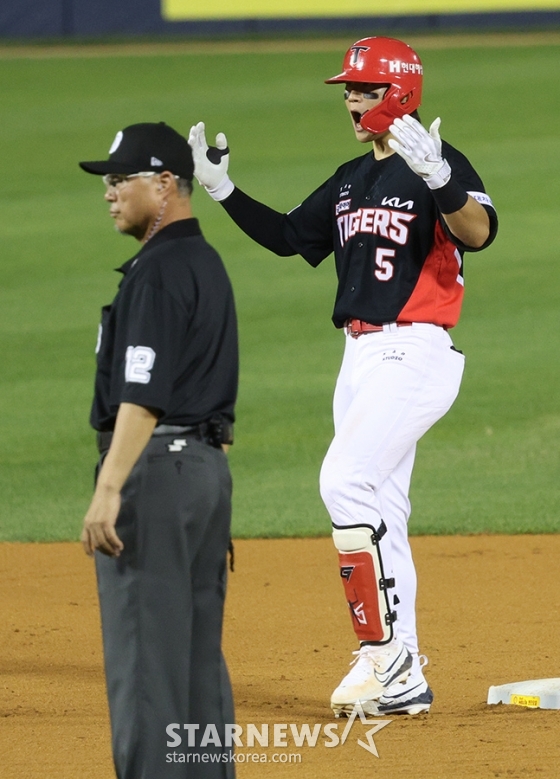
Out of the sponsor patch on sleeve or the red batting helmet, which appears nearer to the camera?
the sponsor patch on sleeve

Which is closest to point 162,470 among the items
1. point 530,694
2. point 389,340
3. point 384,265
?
point 389,340

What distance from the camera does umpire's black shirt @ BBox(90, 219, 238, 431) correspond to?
379 cm

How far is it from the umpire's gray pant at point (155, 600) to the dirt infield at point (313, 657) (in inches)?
34.1

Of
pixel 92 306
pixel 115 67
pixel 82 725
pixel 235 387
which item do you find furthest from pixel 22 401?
pixel 115 67

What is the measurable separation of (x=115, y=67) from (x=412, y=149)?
2474 centimetres

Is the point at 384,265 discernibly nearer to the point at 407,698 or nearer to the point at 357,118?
the point at 357,118

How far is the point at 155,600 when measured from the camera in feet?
12.6

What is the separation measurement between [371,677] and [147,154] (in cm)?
223

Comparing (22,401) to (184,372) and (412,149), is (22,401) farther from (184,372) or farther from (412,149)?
(184,372)

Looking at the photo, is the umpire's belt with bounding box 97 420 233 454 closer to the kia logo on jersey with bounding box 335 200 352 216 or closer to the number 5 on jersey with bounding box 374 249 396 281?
the number 5 on jersey with bounding box 374 249 396 281

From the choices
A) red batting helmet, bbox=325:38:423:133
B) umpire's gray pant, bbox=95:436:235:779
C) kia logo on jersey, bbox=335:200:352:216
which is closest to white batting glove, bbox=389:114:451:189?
red batting helmet, bbox=325:38:423:133

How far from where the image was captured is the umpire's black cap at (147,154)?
155 inches

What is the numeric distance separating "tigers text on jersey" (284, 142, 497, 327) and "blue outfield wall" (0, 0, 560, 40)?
89.6 feet
